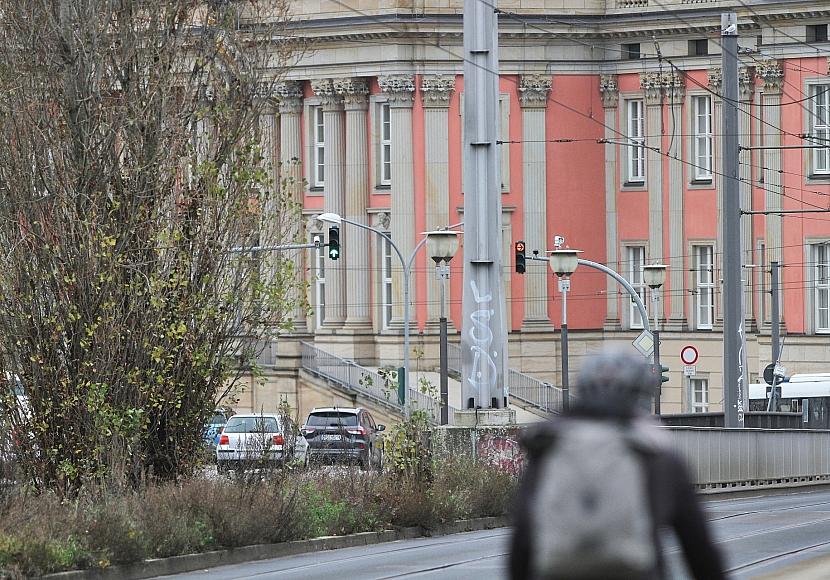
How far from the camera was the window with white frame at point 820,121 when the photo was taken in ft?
202

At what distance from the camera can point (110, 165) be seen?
2370cm

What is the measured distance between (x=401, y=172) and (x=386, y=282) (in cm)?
361

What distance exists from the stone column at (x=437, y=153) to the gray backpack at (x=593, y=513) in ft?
193

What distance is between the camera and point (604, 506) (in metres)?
5.64

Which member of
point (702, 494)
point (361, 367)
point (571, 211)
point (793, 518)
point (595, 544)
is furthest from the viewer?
point (571, 211)

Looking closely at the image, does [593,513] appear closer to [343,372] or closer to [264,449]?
[264,449]

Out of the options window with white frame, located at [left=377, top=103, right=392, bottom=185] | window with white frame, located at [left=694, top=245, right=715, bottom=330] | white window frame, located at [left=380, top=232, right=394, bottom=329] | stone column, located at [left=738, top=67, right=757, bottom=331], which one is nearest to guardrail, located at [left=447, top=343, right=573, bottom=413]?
white window frame, located at [left=380, top=232, right=394, bottom=329]

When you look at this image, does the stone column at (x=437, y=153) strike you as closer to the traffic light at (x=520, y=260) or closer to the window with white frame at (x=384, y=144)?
the window with white frame at (x=384, y=144)

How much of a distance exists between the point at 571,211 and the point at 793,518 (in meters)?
39.3

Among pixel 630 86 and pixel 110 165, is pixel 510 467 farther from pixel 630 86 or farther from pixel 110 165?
pixel 630 86

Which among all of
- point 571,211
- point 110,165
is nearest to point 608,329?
point 571,211

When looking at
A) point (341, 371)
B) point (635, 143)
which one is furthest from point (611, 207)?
point (341, 371)

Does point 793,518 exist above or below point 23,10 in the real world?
below

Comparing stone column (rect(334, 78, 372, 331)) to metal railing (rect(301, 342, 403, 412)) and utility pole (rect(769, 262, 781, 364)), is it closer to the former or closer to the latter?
metal railing (rect(301, 342, 403, 412))
